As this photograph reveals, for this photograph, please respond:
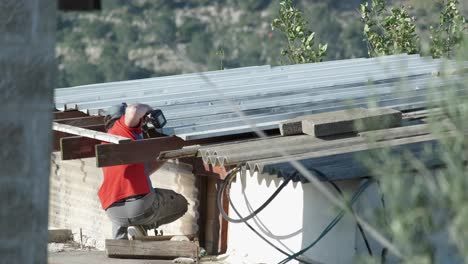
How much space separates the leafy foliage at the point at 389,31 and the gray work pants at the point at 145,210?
703 cm

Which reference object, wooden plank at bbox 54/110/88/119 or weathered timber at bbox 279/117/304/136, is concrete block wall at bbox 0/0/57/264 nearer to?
weathered timber at bbox 279/117/304/136

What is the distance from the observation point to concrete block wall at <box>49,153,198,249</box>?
1030 centimetres

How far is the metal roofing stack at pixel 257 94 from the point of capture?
9.64 metres

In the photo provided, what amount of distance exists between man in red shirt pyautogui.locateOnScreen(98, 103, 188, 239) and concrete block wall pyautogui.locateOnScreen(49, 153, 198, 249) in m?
0.66

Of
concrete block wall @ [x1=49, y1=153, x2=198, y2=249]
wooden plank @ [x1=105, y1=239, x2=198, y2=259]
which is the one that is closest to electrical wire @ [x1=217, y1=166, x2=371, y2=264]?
wooden plank @ [x1=105, y1=239, x2=198, y2=259]

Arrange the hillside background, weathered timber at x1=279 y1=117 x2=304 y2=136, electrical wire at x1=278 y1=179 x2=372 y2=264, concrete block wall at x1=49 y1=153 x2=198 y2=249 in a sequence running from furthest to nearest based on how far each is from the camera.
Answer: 1. the hillside background
2. concrete block wall at x1=49 y1=153 x2=198 y2=249
3. weathered timber at x1=279 y1=117 x2=304 y2=136
4. electrical wire at x1=278 y1=179 x2=372 y2=264

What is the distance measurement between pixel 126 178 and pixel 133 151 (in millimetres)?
673

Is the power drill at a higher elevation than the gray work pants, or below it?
higher

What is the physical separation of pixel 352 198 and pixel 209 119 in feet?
6.24

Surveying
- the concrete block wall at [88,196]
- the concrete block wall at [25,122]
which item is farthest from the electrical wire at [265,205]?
the concrete block wall at [25,122]

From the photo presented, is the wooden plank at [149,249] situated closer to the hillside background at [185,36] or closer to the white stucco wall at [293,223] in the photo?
the white stucco wall at [293,223]

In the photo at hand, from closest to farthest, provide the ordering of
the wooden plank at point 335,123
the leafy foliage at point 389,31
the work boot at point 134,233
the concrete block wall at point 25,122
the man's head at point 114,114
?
the concrete block wall at point 25,122 → the wooden plank at point 335,123 → the work boot at point 134,233 → the man's head at point 114,114 → the leafy foliage at point 389,31

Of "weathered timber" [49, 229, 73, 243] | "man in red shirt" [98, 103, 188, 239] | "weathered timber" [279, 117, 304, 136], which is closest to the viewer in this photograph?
"weathered timber" [279, 117, 304, 136]

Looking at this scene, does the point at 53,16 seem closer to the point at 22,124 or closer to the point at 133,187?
the point at 22,124
